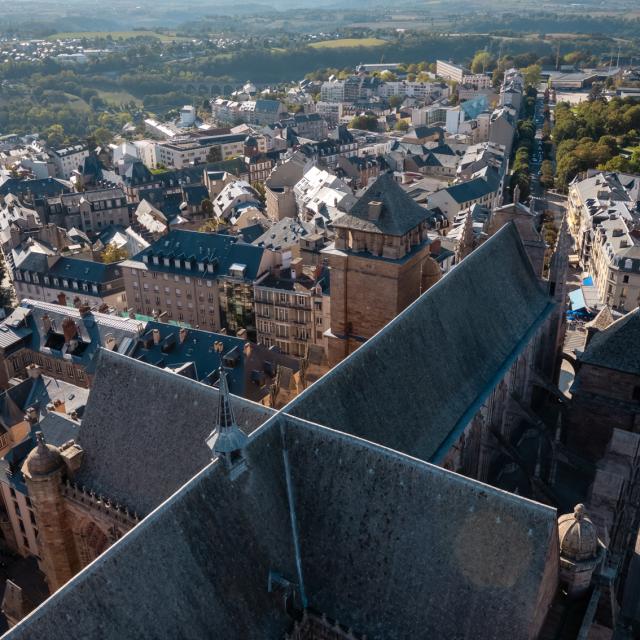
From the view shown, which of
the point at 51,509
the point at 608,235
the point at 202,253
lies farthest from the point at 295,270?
the point at 51,509

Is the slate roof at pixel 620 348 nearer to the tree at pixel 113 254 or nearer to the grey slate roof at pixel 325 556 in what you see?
the grey slate roof at pixel 325 556

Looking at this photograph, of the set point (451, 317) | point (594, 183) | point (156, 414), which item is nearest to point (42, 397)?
point (156, 414)

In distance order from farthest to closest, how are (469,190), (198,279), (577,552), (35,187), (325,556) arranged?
(35,187) < (469,190) < (198,279) < (325,556) < (577,552)

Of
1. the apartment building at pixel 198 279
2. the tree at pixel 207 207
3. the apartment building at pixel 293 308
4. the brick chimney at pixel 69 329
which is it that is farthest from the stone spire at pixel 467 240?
the tree at pixel 207 207

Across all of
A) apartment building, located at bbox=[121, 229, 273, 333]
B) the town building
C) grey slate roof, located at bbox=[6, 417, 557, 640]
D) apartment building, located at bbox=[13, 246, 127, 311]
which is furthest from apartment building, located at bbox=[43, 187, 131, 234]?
grey slate roof, located at bbox=[6, 417, 557, 640]

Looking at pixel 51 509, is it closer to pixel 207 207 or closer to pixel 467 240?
pixel 467 240

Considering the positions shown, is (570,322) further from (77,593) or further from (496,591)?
(77,593)
